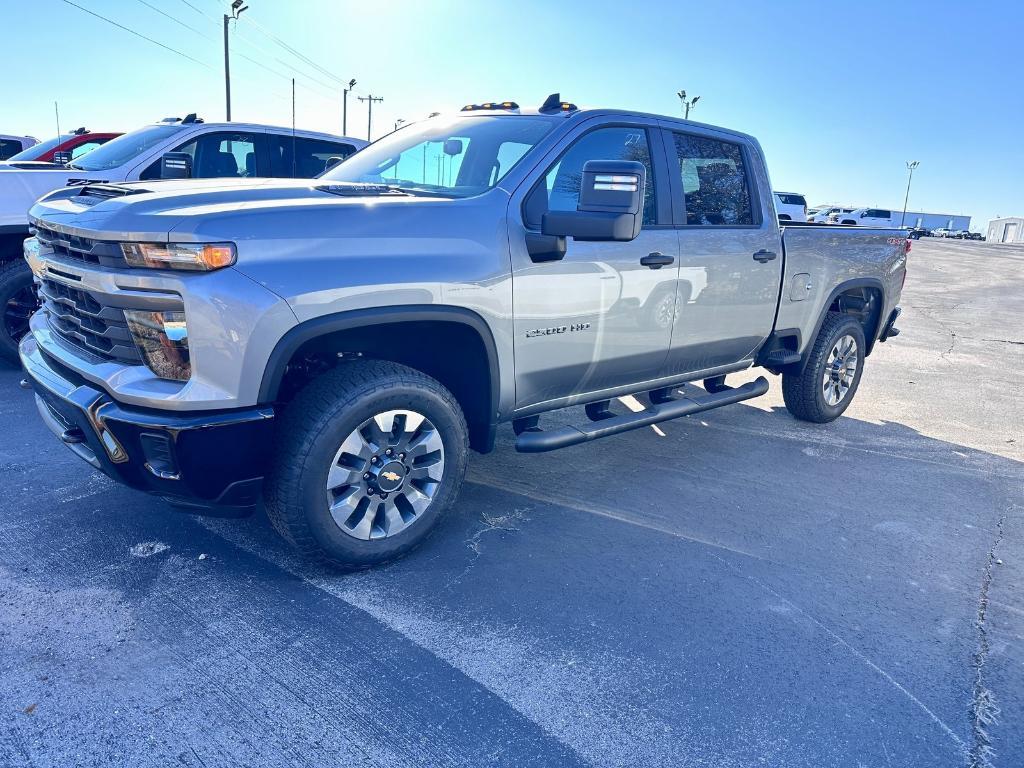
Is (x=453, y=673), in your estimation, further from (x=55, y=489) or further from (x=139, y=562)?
(x=55, y=489)

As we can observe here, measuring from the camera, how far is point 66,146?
26.6 ft

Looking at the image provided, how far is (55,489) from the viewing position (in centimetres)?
383

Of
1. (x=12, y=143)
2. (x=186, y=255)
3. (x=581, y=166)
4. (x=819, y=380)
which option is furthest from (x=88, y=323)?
(x=12, y=143)

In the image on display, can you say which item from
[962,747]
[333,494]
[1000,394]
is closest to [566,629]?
[333,494]

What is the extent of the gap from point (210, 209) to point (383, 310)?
0.72 metres

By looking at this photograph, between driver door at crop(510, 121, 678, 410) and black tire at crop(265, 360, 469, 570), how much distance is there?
1.91ft

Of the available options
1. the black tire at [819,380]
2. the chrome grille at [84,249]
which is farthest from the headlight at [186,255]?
the black tire at [819,380]

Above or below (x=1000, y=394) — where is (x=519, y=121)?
above

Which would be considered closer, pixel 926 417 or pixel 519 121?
pixel 519 121

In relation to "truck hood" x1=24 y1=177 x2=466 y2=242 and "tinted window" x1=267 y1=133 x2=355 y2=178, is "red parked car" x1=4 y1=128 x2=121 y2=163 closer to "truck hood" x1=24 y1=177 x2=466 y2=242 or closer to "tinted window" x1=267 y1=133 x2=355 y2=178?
"tinted window" x1=267 y1=133 x2=355 y2=178

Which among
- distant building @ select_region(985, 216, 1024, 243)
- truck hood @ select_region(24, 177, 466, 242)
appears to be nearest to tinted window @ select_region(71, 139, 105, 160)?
truck hood @ select_region(24, 177, 466, 242)

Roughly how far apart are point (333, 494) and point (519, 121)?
2.16 m

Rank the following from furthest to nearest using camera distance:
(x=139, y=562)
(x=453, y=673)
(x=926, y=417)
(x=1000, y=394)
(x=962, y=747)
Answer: (x=1000, y=394) → (x=926, y=417) → (x=139, y=562) → (x=453, y=673) → (x=962, y=747)

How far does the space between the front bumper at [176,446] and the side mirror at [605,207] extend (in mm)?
1477
